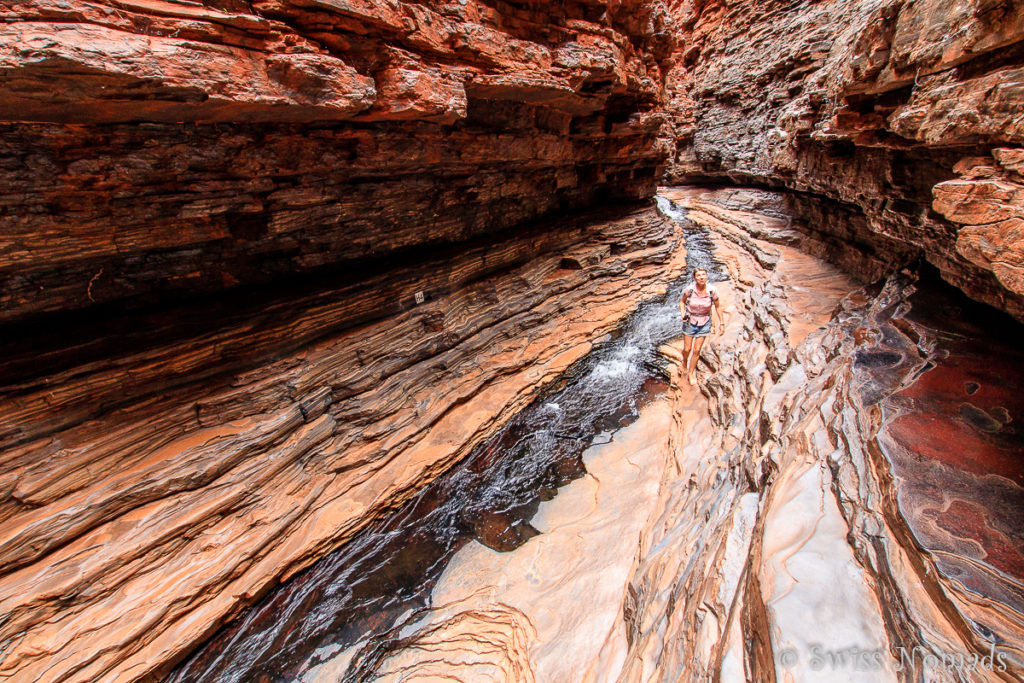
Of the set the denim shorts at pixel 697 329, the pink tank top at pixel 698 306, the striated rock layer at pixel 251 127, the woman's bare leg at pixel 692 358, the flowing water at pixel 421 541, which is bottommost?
the flowing water at pixel 421 541

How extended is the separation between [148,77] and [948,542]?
660 cm

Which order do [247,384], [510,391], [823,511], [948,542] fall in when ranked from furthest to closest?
[510,391] < [247,384] < [823,511] < [948,542]

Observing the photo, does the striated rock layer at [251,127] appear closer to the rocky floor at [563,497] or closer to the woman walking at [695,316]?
the rocky floor at [563,497]

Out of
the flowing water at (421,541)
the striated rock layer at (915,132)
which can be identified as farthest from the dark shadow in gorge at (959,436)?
the flowing water at (421,541)

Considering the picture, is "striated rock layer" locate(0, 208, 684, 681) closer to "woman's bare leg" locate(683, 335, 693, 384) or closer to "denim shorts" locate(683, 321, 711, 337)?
"woman's bare leg" locate(683, 335, 693, 384)

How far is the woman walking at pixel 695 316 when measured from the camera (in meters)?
6.80

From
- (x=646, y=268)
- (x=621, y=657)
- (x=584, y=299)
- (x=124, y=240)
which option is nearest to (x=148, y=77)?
(x=124, y=240)

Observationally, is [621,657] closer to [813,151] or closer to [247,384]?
[247,384]

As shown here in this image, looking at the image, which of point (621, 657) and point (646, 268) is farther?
point (646, 268)

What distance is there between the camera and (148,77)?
10.2 ft

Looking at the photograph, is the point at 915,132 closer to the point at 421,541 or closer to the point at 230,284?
the point at 421,541

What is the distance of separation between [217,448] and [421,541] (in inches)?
115

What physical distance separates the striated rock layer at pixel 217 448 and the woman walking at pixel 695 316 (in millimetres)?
2589

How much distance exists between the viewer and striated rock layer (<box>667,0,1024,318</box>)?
3.51 meters
